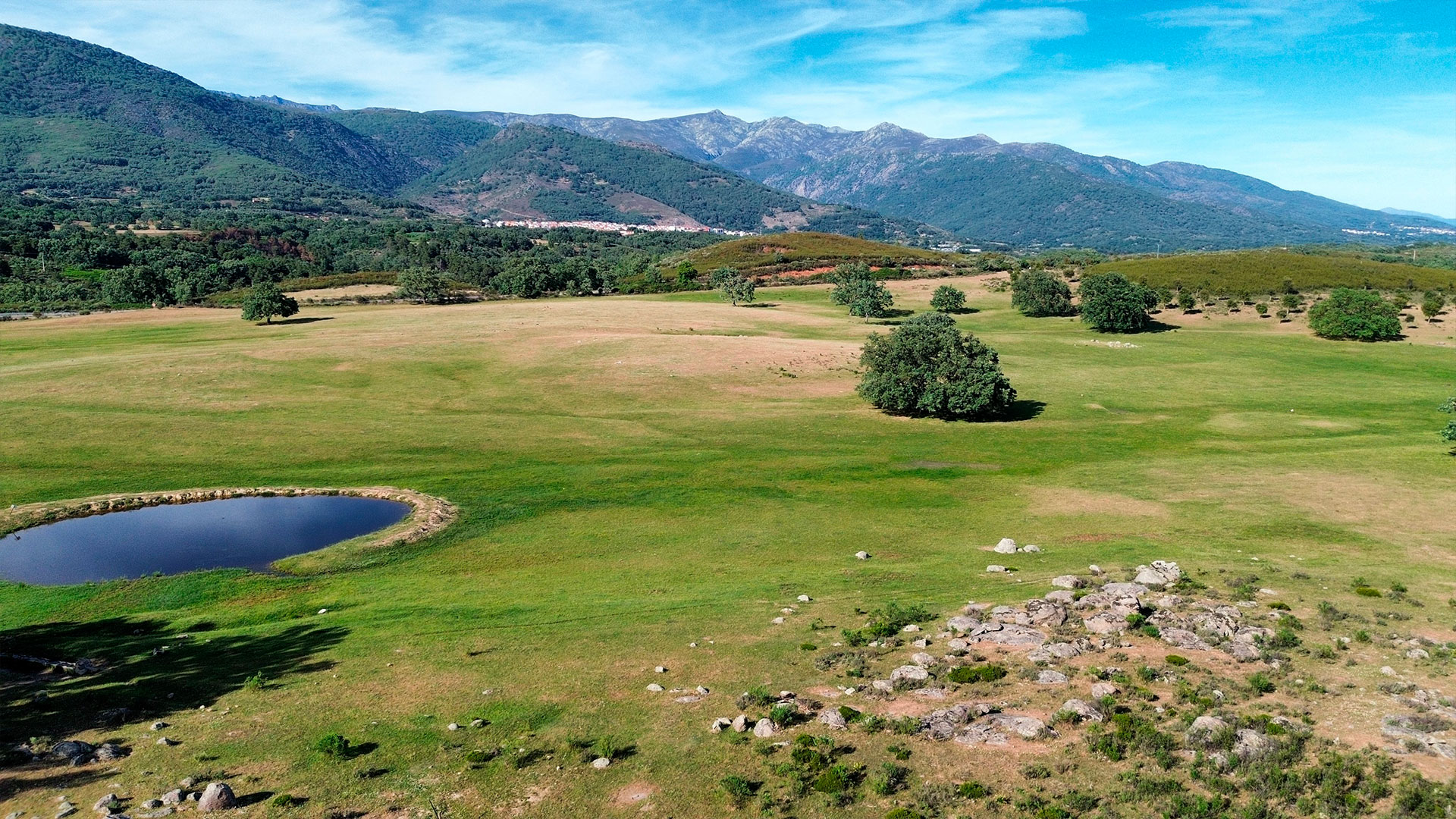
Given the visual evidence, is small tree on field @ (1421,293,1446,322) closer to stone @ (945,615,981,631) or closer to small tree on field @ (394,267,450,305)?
stone @ (945,615,981,631)

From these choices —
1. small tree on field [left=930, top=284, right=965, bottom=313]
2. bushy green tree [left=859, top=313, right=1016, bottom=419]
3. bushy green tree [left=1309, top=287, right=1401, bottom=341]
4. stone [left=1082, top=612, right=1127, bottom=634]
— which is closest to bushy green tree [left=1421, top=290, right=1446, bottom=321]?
bushy green tree [left=1309, top=287, right=1401, bottom=341]

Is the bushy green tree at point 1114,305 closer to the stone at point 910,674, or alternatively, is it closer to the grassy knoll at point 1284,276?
the grassy knoll at point 1284,276

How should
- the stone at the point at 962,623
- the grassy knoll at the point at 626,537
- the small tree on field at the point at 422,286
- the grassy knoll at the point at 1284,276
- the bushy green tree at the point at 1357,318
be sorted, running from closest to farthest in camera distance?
the grassy knoll at the point at 626,537 → the stone at the point at 962,623 → the bushy green tree at the point at 1357,318 → the grassy knoll at the point at 1284,276 → the small tree on field at the point at 422,286

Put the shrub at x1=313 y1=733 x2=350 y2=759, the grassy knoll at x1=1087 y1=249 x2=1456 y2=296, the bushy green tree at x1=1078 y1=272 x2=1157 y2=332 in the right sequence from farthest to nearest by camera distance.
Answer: the grassy knoll at x1=1087 y1=249 x2=1456 y2=296 → the bushy green tree at x1=1078 y1=272 x2=1157 y2=332 → the shrub at x1=313 y1=733 x2=350 y2=759

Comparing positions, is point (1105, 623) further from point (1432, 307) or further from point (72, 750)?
point (1432, 307)

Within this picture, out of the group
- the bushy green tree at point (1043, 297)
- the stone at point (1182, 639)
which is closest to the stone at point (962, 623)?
the stone at point (1182, 639)

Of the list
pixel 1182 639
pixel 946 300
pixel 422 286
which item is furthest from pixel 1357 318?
pixel 422 286

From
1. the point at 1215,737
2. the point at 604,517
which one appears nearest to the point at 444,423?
the point at 604,517
